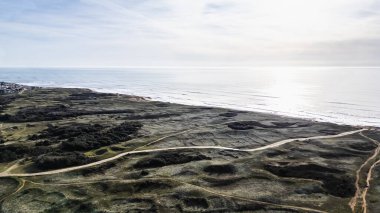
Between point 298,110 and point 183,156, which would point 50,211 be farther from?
point 298,110

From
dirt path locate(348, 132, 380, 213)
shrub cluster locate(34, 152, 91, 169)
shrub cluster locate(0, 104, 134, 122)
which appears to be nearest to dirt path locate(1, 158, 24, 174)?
shrub cluster locate(34, 152, 91, 169)

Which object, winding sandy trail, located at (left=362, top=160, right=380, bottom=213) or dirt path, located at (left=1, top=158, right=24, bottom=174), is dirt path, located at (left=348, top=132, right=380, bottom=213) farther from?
dirt path, located at (left=1, top=158, right=24, bottom=174)

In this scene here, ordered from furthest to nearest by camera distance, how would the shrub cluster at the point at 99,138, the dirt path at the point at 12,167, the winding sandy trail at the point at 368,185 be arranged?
the shrub cluster at the point at 99,138 < the dirt path at the point at 12,167 < the winding sandy trail at the point at 368,185

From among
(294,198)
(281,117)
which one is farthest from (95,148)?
(281,117)

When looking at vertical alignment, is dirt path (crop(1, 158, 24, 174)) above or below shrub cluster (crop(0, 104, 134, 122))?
below

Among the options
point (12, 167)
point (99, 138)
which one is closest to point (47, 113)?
point (99, 138)

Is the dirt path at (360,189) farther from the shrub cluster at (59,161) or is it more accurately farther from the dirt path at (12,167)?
the dirt path at (12,167)

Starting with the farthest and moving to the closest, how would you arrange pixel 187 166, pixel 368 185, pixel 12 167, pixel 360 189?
pixel 187 166
pixel 12 167
pixel 368 185
pixel 360 189

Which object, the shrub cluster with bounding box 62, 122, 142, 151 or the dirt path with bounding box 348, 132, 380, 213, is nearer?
the dirt path with bounding box 348, 132, 380, 213

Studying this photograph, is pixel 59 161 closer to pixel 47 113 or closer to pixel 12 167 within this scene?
pixel 12 167

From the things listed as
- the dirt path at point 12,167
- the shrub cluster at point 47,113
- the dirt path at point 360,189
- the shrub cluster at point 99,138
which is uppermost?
the dirt path at point 360,189

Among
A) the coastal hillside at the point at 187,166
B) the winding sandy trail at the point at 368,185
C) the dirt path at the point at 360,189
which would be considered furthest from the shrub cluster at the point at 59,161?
the winding sandy trail at the point at 368,185
